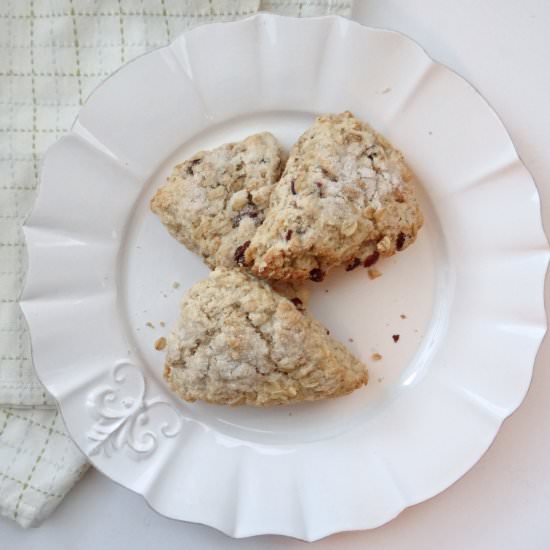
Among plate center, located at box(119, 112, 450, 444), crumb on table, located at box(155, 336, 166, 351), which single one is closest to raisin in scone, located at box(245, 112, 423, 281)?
plate center, located at box(119, 112, 450, 444)

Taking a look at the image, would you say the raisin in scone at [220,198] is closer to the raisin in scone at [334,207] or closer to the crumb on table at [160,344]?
the raisin in scone at [334,207]

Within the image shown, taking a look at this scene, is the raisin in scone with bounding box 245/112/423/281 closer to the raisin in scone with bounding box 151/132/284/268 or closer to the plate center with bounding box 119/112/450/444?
the raisin in scone with bounding box 151/132/284/268

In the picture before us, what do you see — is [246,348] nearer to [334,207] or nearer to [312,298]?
[312,298]

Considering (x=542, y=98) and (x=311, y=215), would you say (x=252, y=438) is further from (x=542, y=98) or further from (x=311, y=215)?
(x=542, y=98)

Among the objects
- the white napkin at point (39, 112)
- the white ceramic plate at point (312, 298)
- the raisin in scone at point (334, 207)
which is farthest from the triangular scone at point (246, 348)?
the white napkin at point (39, 112)

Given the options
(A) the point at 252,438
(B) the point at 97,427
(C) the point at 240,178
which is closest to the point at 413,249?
(C) the point at 240,178

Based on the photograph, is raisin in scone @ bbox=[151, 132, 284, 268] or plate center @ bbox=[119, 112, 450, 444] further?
plate center @ bbox=[119, 112, 450, 444]
